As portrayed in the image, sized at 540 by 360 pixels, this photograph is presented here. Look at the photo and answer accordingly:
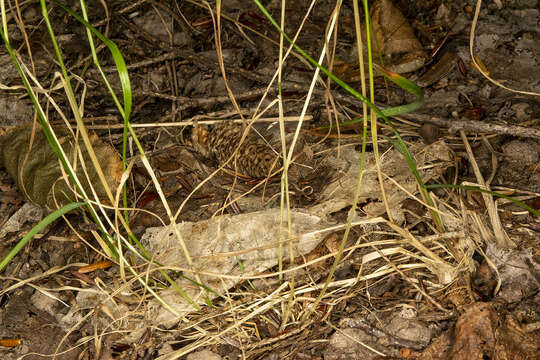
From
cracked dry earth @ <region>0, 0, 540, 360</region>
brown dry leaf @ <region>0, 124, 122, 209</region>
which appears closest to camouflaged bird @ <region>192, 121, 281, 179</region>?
cracked dry earth @ <region>0, 0, 540, 360</region>

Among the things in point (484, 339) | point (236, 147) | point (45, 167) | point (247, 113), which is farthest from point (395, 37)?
point (45, 167)

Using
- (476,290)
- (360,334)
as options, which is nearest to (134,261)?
(360,334)

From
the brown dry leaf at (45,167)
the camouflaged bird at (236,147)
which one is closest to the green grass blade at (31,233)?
the brown dry leaf at (45,167)

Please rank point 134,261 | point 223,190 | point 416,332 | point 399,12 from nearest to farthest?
point 416,332 < point 134,261 < point 223,190 < point 399,12

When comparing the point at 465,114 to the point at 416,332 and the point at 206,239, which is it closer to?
the point at 416,332

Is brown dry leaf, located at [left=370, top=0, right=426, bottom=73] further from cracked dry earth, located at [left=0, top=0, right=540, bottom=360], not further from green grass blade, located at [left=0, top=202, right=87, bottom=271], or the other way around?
green grass blade, located at [left=0, top=202, right=87, bottom=271]

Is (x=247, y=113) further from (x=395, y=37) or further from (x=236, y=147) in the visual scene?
(x=395, y=37)
